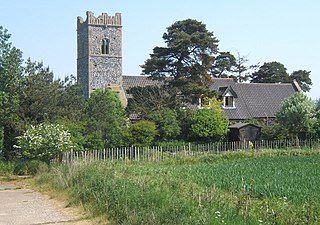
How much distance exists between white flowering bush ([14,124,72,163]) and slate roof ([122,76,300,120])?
21.4 m

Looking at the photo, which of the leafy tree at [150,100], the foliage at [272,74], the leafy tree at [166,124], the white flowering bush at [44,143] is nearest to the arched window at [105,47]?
the leafy tree at [150,100]

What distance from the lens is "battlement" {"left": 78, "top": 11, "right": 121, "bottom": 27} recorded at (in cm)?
5850

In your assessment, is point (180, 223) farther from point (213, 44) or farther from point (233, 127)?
point (213, 44)

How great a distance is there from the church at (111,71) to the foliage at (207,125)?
12.7m

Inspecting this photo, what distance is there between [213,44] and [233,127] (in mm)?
6975

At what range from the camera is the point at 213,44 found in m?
40.3

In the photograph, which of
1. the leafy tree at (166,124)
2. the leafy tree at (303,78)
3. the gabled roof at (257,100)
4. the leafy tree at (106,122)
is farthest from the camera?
the leafy tree at (303,78)

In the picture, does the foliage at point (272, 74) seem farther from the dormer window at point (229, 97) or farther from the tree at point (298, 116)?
the tree at point (298, 116)

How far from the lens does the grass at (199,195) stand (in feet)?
31.9

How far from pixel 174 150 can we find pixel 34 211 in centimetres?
1854

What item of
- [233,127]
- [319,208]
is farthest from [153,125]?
[319,208]

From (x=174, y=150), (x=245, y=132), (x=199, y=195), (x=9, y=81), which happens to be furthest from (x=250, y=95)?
(x=199, y=195)

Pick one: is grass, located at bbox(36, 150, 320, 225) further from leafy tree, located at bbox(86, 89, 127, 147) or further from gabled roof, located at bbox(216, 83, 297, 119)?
gabled roof, located at bbox(216, 83, 297, 119)

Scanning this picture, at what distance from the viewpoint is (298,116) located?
36812 mm
